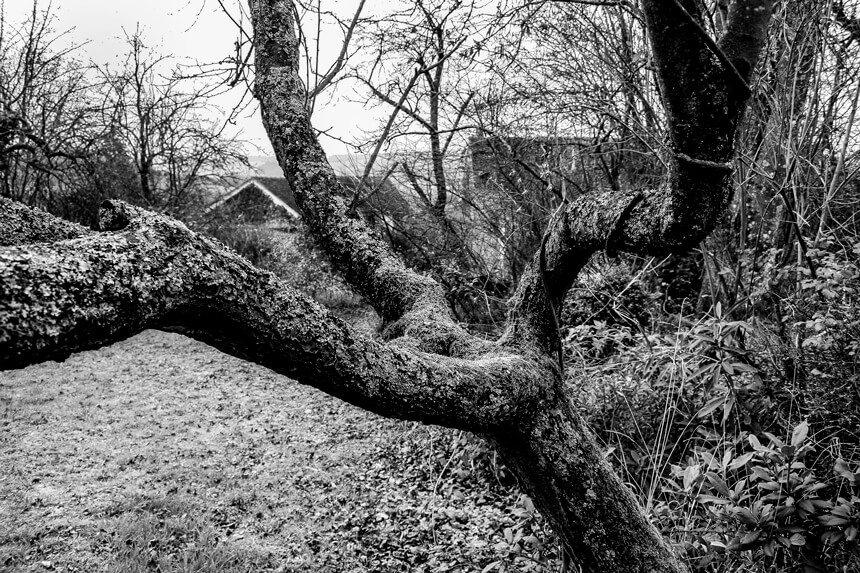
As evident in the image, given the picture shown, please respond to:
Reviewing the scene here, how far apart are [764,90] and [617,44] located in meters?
1.84

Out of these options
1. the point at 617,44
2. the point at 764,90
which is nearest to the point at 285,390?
the point at 617,44

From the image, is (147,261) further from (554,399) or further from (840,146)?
(840,146)

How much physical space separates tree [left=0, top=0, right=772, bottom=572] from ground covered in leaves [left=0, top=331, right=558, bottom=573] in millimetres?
1210

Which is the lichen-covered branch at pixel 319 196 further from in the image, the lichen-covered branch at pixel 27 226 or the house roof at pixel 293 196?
the lichen-covered branch at pixel 27 226

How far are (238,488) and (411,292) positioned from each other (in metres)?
2.77

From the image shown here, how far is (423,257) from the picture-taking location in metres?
8.60

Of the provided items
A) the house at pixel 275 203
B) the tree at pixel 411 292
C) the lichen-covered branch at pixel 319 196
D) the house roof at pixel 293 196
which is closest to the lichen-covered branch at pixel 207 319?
the tree at pixel 411 292

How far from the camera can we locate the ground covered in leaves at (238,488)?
362 centimetres

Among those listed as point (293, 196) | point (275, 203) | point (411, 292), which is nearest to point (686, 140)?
point (411, 292)

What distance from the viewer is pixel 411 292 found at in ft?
9.29

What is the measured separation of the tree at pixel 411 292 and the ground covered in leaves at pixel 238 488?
1210mm

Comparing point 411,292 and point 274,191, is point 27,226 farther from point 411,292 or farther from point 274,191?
point 274,191

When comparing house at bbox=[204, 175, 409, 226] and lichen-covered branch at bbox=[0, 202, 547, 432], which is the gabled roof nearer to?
house at bbox=[204, 175, 409, 226]

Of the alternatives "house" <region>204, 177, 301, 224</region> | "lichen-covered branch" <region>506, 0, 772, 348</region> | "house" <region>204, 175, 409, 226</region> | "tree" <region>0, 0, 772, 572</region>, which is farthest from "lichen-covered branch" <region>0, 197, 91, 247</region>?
"house" <region>204, 177, 301, 224</region>
